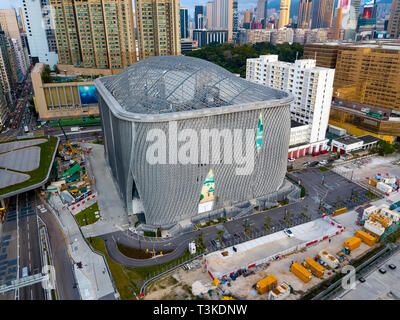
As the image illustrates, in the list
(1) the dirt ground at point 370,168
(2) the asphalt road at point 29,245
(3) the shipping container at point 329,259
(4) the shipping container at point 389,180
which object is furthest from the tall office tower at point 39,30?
(3) the shipping container at point 329,259

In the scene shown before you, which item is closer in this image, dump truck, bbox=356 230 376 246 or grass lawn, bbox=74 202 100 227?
dump truck, bbox=356 230 376 246

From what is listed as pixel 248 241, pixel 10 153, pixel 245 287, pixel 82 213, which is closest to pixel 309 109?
pixel 248 241

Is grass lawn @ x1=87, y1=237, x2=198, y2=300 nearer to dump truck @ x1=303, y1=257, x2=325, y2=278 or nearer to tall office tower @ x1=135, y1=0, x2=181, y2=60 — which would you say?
dump truck @ x1=303, y1=257, x2=325, y2=278

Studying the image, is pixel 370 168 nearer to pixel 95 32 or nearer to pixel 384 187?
pixel 384 187

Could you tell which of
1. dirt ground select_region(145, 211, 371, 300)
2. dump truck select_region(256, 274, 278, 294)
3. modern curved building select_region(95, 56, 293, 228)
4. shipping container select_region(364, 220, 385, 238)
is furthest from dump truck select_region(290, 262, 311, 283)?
modern curved building select_region(95, 56, 293, 228)

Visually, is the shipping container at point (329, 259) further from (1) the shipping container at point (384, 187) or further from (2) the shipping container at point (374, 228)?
(1) the shipping container at point (384, 187)

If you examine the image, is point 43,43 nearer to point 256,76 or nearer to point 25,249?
point 256,76
